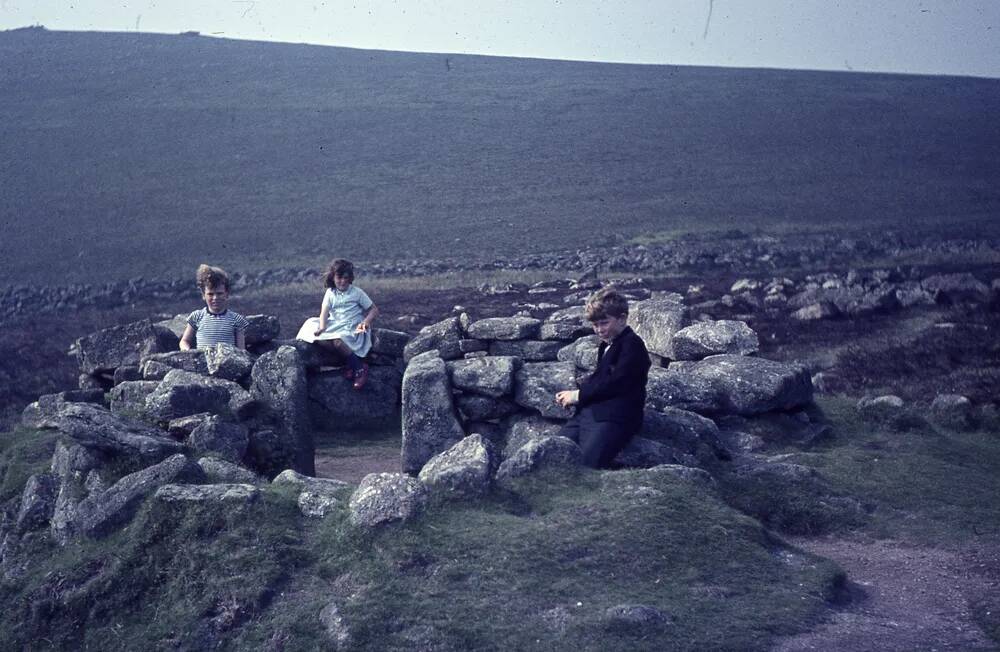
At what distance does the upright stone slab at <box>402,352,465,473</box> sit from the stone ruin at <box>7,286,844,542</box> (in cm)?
2

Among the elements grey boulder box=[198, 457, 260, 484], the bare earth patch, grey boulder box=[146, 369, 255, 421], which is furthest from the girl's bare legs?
grey boulder box=[198, 457, 260, 484]

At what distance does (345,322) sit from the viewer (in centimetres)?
1316

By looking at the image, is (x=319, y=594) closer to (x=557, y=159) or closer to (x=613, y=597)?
(x=613, y=597)

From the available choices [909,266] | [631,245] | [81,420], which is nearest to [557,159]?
[631,245]

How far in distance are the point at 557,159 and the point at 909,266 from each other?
30736mm

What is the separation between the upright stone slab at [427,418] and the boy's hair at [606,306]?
2.47 meters

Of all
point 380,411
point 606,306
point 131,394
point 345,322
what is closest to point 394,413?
point 380,411

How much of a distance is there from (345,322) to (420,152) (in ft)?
180

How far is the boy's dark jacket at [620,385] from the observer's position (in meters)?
9.54

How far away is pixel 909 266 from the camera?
124 ft

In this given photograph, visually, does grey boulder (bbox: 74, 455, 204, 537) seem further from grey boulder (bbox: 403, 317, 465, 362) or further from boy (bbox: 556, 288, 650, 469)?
grey boulder (bbox: 403, 317, 465, 362)

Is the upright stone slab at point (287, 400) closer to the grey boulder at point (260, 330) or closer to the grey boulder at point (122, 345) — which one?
the grey boulder at point (260, 330)

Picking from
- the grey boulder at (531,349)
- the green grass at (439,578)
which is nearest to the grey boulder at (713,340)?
the grey boulder at (531,349)

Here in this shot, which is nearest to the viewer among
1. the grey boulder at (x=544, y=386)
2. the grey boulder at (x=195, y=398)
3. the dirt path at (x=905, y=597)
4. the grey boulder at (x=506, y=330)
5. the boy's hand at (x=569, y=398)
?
the dirt path at (x=905, y=597)
